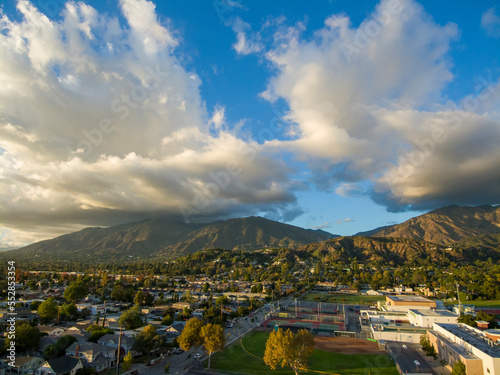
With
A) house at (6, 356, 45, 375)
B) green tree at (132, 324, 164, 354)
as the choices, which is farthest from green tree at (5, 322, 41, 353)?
green tree at (132, 324, 164, 354)

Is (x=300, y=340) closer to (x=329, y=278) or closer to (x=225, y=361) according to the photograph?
(x=225, y=361)

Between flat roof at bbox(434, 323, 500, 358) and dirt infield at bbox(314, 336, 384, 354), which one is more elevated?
flat roof at bbox(434, 323, 500, 358)

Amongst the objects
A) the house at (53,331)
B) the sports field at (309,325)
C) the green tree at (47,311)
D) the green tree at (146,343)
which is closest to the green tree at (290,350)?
the green tree at (146,343)

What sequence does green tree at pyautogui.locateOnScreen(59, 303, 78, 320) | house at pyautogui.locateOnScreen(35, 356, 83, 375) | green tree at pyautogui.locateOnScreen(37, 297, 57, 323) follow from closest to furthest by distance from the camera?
house at pyautogui.locateOnScreen(35, 356, 83, 375), green tree at pyautogui.locateOnScreen(37, 297, 57, 323), green tree at pyautogui.locateOnScreen(59, 303, 78, 320)

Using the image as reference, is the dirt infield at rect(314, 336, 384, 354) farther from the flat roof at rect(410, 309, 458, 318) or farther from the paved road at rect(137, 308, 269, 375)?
the flat roof at rect(410, 309, 458, 318)

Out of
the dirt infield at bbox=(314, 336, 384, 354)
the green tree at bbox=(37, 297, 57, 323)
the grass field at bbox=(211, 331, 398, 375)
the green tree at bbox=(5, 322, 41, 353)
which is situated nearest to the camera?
the grass field at bbox=(211, 331, 398, 375)

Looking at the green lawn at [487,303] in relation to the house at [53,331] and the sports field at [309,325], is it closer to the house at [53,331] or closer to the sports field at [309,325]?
the sports field at [309,325]
